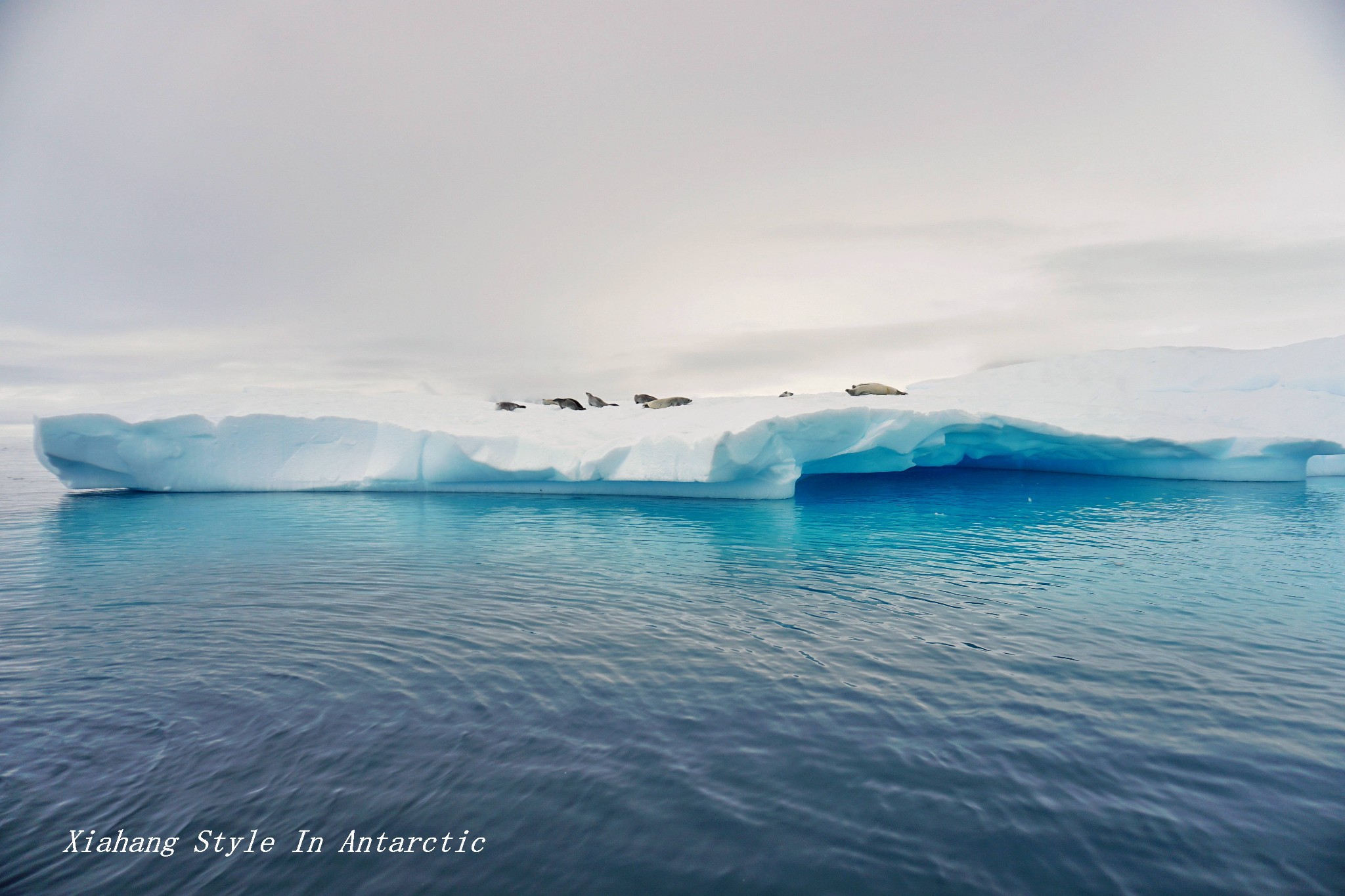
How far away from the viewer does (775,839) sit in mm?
3068

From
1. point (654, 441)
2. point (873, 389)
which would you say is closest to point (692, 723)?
point (654, 441)

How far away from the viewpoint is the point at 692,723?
4156 mm

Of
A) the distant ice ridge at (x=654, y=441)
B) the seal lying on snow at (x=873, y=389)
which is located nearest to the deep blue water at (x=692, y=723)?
the distant ice ridge at (x=654, y=441)

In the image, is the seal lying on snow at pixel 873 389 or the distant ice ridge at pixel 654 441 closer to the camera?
the distant ice ridge at pixel 654 441

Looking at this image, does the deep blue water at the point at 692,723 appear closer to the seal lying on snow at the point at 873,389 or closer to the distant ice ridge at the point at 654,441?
the distant ice ridge at the point at 654,441

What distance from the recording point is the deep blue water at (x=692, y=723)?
294 cm

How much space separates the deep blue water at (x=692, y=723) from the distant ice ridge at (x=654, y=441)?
18.1 feet

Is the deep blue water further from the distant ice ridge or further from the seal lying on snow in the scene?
the seal lying on snow

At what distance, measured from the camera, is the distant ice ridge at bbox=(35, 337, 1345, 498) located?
1441cm

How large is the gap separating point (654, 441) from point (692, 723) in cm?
1037

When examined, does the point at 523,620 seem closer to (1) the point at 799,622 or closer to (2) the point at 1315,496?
(1) the point at 799,622

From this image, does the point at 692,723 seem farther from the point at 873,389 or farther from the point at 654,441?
the point at 873,389

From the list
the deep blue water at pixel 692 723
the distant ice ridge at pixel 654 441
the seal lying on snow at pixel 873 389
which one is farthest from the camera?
the seal lying on snow at pixel 873 389

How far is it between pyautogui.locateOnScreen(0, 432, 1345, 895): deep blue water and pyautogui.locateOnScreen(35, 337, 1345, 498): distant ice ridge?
552 centimetres
